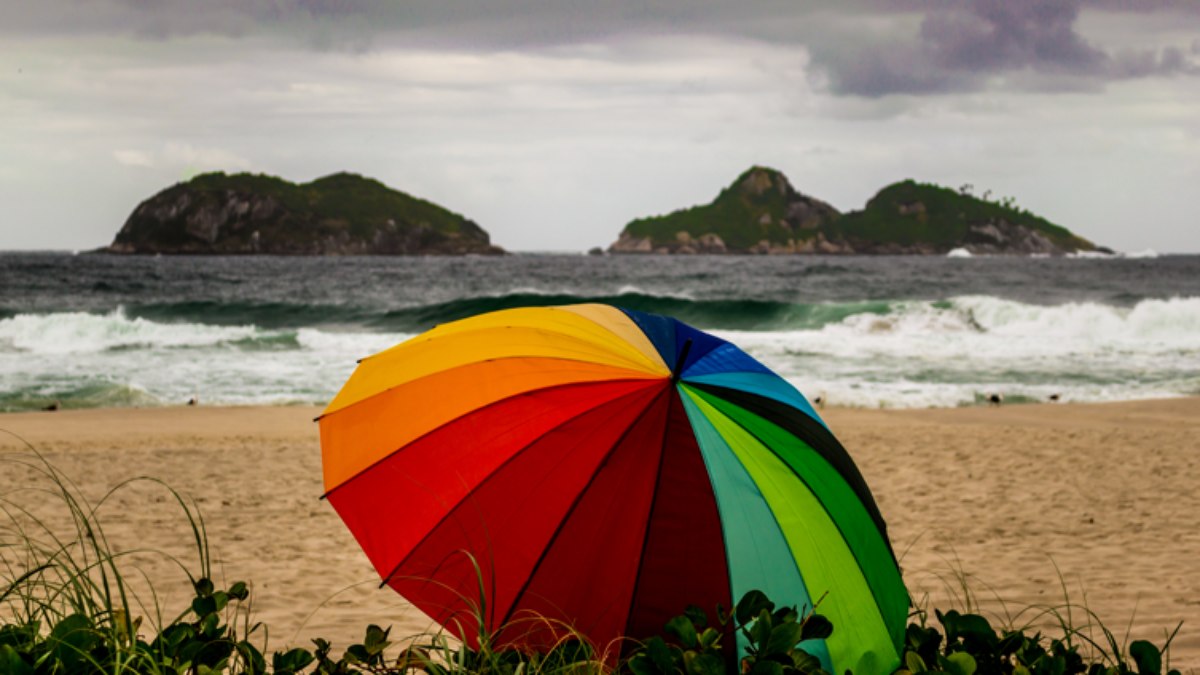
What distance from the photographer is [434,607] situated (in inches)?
110

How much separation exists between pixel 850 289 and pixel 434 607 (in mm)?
44569

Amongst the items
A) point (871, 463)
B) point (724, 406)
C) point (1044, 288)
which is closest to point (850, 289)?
point (1044, 288)

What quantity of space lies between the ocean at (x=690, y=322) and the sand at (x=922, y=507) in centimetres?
304

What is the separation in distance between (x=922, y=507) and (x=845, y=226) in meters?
136

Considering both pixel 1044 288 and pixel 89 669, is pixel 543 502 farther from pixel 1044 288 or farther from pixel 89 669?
pixel 1044 288

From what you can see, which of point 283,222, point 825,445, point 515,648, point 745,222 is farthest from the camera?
point 745,222

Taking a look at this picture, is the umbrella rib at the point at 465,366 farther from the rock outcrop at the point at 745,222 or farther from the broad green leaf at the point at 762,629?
the rock outcrop at the point at 745,222

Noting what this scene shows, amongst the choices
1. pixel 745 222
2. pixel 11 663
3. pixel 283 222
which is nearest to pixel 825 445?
pixel 11 663

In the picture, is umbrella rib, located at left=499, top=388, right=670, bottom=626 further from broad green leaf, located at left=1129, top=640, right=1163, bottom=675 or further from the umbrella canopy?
broad green leaf, located at left=1129, top=640, right=1163, bottom=675

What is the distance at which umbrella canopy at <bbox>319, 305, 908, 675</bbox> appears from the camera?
266 centimetres

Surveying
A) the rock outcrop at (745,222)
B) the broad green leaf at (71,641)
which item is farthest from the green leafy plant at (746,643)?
the rock outcrop at (745,222)

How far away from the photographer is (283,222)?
368 ft

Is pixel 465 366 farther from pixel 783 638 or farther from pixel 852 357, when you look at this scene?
pixel 852 357

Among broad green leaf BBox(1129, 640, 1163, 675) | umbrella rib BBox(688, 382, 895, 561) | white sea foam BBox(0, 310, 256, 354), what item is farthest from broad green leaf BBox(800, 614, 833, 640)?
white sea foam BBox(0, 310, 256, 354)
